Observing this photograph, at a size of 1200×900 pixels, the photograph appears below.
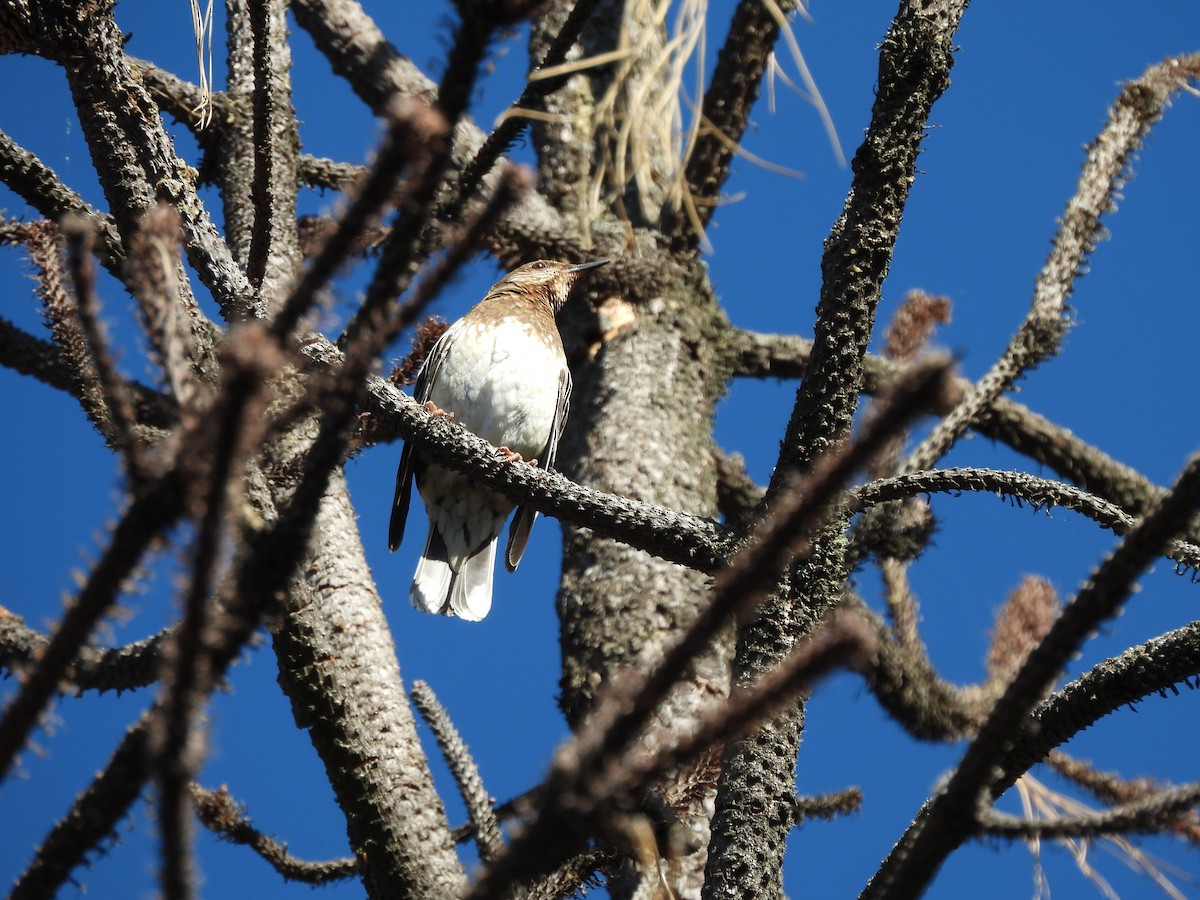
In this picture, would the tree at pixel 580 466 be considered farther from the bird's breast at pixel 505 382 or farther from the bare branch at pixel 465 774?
the bird's breast at pixel 505 382

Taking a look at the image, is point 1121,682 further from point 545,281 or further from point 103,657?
point 545,281

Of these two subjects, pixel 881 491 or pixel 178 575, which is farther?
pixel 881 491

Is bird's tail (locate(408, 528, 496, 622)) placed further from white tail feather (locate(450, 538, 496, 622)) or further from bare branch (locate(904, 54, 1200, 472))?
bare branch (locate(904, 54, 1200, 472))

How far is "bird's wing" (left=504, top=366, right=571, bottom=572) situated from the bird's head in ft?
1.57

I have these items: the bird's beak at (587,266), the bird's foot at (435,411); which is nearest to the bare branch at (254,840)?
the bird's foot at (435,411)

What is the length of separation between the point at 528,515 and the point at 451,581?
48 cm

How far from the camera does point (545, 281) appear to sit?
18.1ft

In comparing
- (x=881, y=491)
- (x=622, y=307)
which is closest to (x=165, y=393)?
(x=881, y=491)

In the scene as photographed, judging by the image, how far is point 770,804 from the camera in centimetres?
236

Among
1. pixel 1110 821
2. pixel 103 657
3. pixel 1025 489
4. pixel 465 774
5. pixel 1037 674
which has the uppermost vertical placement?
pixel 103 657

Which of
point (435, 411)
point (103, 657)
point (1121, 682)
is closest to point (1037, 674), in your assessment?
point (1121, 682)

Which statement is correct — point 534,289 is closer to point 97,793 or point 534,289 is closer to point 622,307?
point 622,307

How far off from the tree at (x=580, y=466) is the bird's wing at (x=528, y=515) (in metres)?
0.36

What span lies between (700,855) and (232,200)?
2961 millimetres
